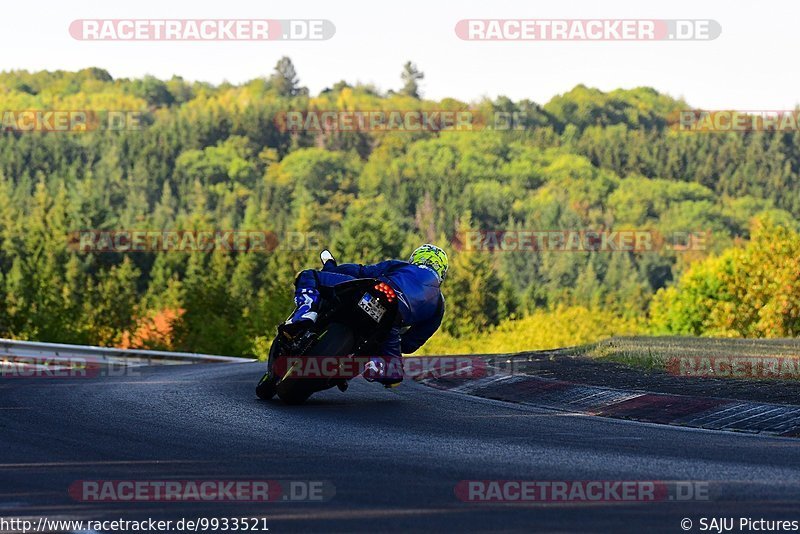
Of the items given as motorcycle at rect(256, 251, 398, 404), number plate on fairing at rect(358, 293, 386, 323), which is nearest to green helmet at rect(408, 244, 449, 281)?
motorcycle at rect(256, 251, 398, 404)

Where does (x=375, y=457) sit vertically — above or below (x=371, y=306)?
below

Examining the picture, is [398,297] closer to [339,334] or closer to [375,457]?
[339,334]

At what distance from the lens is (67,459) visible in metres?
8.43

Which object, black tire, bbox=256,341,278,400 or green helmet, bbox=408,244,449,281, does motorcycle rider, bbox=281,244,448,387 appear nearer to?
green helmet, bbox=408,244,449,281

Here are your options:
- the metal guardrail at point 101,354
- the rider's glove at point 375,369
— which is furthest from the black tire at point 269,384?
the metal guardrail at point 101,354

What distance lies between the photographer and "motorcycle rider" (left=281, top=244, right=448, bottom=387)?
11.9 metres

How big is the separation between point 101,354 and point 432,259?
42.9ft

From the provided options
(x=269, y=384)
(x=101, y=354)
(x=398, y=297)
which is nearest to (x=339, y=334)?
(x=398, y=297)

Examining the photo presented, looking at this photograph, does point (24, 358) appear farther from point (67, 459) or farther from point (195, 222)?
point (195, 222)

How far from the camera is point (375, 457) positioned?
8.42 m

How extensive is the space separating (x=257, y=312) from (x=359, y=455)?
60942 mm

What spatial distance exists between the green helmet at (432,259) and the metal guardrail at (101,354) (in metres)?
11.2

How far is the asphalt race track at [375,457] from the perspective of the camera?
6648mm

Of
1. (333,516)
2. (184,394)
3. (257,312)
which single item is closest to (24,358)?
(184,394)
